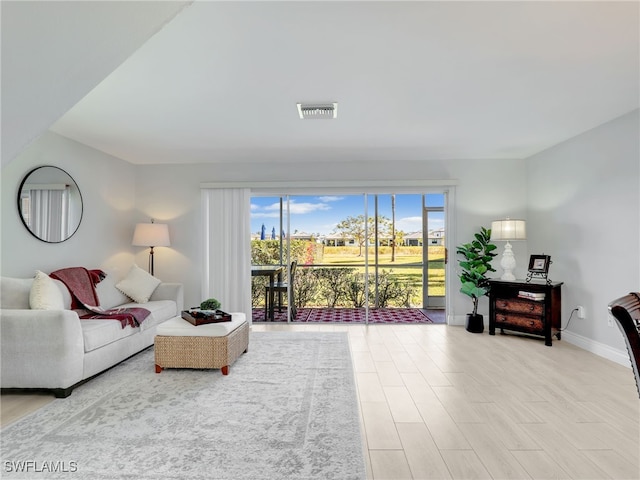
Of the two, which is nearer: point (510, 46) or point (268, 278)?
point (510, 46)

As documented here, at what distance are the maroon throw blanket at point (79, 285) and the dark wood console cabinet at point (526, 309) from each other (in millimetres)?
4788

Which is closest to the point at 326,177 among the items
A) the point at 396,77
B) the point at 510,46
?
the point at 396,77

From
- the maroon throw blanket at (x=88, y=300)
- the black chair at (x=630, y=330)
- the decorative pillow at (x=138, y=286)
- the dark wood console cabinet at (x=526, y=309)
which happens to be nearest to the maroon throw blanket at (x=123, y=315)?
the maroon throw blanket at (x=88, y=300)

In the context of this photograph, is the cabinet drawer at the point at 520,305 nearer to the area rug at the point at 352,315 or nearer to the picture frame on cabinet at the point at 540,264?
the picture frame on cabinet at the point at 540,264

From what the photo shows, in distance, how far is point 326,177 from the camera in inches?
210

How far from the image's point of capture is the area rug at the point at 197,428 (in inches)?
73.2

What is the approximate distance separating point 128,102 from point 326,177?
9.39 ft

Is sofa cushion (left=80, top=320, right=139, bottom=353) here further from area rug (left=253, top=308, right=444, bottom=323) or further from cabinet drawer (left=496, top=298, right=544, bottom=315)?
cabinet drawer (left=496, top=298, right=544, bottom=315)

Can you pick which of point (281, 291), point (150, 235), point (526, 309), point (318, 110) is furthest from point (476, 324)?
point (150, 235)

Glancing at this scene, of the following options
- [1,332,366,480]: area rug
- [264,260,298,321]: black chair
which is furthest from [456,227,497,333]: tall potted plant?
[264,260,298,321]: black chair

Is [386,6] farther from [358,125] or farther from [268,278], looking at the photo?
[268,278]

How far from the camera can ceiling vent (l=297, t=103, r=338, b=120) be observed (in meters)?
3.16

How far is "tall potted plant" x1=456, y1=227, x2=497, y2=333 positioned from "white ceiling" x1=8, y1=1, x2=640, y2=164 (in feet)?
4.46

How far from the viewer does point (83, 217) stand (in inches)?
173
